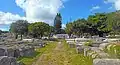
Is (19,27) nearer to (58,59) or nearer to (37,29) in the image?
(37,29)

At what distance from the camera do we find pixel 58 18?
497ft

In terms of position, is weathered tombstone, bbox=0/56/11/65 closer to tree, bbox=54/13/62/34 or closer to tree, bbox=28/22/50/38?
tree, bbox=28/22/50/38

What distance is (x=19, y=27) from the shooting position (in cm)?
10744

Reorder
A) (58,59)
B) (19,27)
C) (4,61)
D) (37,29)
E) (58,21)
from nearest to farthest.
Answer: (4,61)
(58,59)
(37,29)
(19,27)
(58,21)

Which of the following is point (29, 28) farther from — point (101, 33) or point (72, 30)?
point (101, 33)

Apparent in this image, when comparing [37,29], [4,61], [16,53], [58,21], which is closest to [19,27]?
[37,29]

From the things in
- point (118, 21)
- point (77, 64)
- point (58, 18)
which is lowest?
point (77, 64)

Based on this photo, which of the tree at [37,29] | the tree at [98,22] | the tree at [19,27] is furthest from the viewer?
the tree at [19,27]

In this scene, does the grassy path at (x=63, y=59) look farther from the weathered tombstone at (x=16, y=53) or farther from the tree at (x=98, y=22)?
the tree at (x=98, y=22)

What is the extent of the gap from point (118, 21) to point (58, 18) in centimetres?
11302

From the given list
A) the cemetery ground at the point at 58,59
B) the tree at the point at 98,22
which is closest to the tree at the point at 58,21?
the tree at the point at 98,22

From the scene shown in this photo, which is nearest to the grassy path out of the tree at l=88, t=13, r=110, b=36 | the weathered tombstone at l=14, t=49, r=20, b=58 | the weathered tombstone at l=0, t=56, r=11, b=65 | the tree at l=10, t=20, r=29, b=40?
the weathered tombstone at l=14, t=49, r=20, b=58

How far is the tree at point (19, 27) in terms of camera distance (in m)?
107

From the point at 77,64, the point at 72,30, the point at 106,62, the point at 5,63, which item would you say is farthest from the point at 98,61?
the point at 72,30
